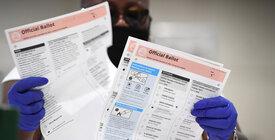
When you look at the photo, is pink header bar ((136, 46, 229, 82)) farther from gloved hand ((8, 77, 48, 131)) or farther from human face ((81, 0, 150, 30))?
human face ((81, 0, 150, 30))

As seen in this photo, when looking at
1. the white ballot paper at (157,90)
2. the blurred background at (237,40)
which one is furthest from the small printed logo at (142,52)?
the blurred background at (237,40)

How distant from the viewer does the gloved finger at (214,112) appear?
2.51 feet

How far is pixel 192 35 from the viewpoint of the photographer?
84.4 inches

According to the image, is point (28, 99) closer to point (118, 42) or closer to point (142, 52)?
point (142, 52)

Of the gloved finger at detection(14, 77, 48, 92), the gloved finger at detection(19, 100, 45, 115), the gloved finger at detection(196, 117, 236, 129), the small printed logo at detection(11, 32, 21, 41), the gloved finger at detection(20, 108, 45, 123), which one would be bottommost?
the gloved finger at detection(20, 108, 45, 123)

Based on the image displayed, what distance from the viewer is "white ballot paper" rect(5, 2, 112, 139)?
0.72 meters

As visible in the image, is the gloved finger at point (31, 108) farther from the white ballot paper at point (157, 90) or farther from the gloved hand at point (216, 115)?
the gloved hand at point (216, 115)

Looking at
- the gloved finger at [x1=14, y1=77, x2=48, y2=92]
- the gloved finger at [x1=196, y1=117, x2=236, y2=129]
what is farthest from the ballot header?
the gloved finger at [x1=196, y1=117, x2=236, y2=129]

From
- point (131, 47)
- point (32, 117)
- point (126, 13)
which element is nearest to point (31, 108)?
point (32, 117)

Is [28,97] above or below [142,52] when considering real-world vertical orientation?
below

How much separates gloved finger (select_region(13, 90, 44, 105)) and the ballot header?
0.60ft

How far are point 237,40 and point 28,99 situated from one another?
2.11 m

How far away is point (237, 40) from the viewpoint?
2.23 meters

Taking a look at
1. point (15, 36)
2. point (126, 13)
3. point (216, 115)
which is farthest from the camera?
point (126, 13)
